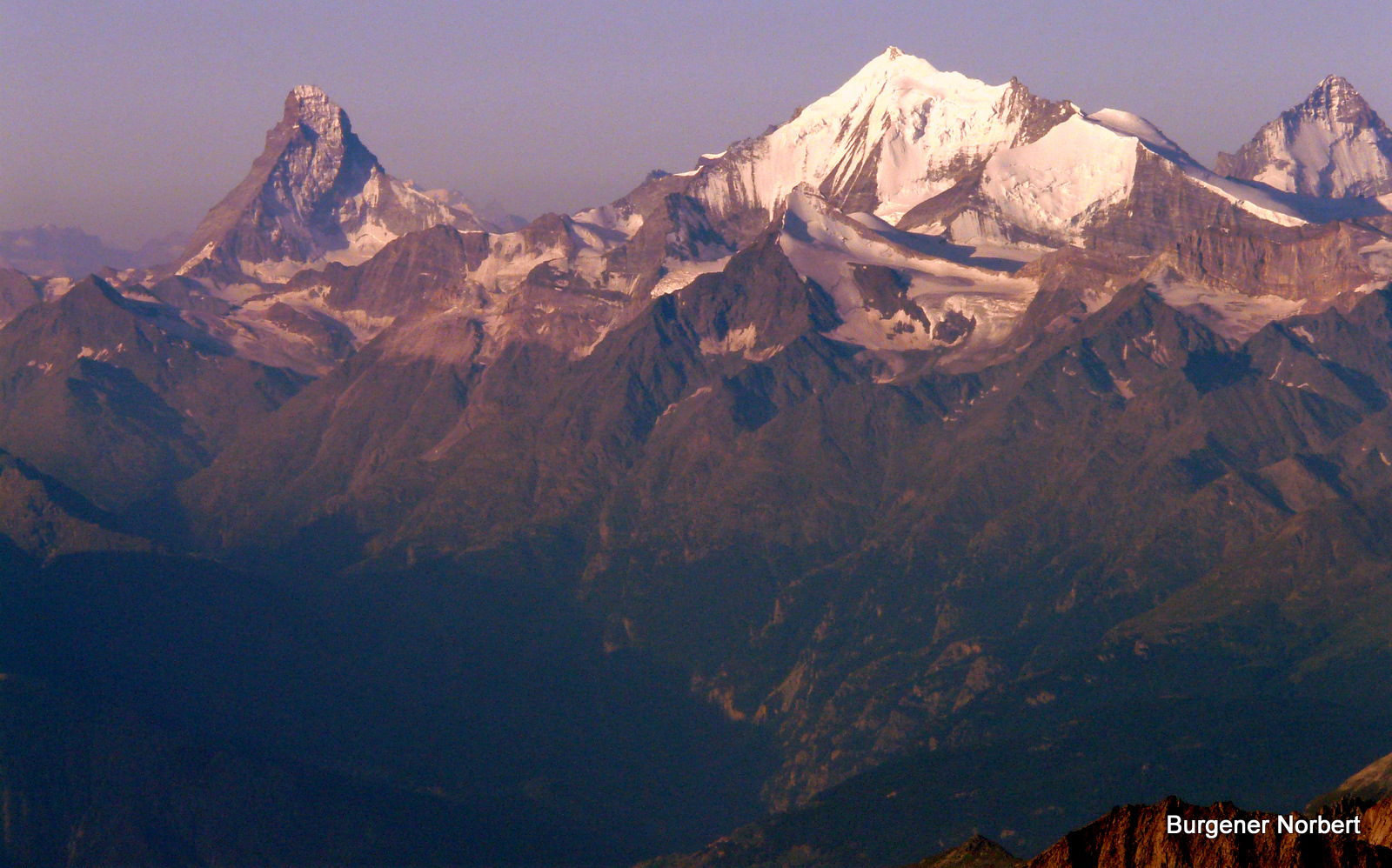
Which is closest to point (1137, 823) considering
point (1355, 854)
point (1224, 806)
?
point (1224, 806)

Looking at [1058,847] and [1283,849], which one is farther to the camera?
[1058,847]

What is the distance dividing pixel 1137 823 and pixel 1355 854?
43.9ft

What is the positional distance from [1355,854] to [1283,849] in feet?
13.6

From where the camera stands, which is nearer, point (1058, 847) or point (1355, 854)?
point (1355, 854)

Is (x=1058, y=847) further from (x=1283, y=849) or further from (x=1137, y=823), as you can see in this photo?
(x=1283, y=849)

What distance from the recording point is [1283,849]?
417 feet

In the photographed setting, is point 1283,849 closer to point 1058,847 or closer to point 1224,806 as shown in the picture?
point 1224,806

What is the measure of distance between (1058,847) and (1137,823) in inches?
235

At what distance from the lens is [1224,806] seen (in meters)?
132

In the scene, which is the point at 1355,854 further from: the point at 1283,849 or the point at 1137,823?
the point at 1137,823

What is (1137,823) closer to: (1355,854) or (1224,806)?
(1224,806)

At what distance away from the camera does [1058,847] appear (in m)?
137

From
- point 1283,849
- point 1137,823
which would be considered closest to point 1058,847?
point 1137,823

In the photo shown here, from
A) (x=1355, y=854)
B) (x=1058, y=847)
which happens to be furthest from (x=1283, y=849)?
(x=1058, y=847)
